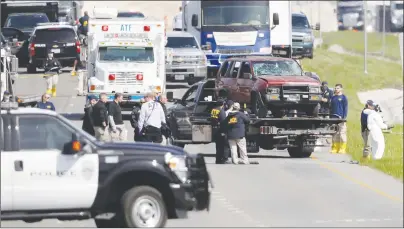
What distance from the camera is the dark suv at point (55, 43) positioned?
157 ft

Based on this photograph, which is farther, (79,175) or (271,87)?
(271,87)

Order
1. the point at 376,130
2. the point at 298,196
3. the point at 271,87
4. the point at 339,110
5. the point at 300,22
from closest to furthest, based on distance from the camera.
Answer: the point at 298,196
the point at 376,130
the point at 271,87
the point at 339,110
the point at 300,22

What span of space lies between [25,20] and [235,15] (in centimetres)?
1404

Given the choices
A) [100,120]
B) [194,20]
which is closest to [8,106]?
[100,120]

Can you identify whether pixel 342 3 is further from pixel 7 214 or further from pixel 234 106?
pixel 7 214

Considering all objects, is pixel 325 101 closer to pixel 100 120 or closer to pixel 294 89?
pixel 294 89

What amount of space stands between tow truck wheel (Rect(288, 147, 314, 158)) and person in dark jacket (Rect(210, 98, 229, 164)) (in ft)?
8.21

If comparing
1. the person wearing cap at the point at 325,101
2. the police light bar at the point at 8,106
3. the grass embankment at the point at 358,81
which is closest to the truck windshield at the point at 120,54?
the person wearing cap at the point at 325,101

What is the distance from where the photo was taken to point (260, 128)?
89.6ft

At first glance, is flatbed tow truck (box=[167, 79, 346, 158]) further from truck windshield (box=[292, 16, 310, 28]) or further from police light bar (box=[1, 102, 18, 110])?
truck windshield (box=[292, 16, 310, 28])

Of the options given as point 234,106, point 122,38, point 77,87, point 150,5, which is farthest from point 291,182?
point 150,5

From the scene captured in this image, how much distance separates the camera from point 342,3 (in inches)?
4469

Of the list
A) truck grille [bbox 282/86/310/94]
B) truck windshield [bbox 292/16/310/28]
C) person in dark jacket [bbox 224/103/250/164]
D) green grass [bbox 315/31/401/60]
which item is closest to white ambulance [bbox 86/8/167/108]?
truck grille [bbox 282/86/310/94]

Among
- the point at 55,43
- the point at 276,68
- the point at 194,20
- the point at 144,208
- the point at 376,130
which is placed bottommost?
the point at 376,130
